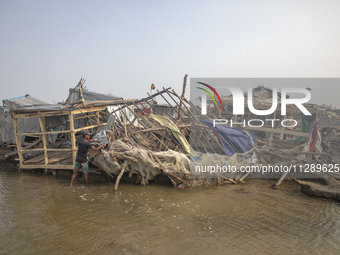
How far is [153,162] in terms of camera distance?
670cm

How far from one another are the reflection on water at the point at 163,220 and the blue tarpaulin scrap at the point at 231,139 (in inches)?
67.3

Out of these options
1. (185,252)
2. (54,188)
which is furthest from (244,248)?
(54,188)

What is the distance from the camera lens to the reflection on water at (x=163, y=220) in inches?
156

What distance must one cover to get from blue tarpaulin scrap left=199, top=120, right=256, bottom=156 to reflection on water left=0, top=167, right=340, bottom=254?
1.71 m

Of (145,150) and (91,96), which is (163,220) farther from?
(91,96)

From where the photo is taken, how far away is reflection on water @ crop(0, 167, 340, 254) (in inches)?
156

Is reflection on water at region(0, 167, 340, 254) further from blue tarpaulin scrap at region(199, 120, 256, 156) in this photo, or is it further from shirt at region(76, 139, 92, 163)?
blue tarpaulin scrap at region(199, 120, 256, 156)

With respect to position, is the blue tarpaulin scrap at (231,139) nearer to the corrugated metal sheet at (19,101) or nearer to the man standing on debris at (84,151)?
the man standing on debris at (84,151)

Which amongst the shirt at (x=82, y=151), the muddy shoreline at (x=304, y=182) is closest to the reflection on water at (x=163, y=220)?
the muddy shoreline at (x=304, y=182)

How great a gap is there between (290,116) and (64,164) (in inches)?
561

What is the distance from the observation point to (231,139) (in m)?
8.38

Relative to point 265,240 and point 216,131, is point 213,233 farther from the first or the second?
point 216,131

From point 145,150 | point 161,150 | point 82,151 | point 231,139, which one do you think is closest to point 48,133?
point 82,151

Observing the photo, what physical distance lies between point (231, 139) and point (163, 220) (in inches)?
184
